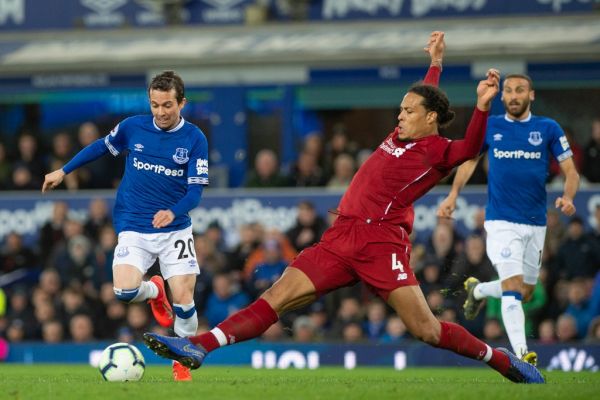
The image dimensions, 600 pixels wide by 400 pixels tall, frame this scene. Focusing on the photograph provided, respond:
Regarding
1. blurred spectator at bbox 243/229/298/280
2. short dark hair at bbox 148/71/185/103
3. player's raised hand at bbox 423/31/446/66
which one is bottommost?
blurred spectator at bbox 243/229/298/280

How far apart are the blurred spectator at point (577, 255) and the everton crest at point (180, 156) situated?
6.87 metres

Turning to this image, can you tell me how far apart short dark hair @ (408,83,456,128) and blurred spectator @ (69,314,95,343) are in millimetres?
9452

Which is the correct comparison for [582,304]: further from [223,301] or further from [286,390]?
[286,390]

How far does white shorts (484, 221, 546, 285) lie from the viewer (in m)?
12.8

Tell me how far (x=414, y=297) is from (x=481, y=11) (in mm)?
10523

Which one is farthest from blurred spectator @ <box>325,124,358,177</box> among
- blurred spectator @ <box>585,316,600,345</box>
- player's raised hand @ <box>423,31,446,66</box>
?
player's raised hand @ <box>423,31,446,66</box>

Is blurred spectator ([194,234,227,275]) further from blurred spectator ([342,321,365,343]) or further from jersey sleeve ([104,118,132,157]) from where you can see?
jersey sleeve ([104,118,132,157])

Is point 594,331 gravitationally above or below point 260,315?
below

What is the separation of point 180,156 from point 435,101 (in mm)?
2341

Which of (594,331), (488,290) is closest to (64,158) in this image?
(594,331)

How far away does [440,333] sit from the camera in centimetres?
984

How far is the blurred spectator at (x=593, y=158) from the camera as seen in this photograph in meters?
17.7

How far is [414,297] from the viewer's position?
9.72 m

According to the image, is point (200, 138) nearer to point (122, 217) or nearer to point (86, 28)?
point (122, 217)
